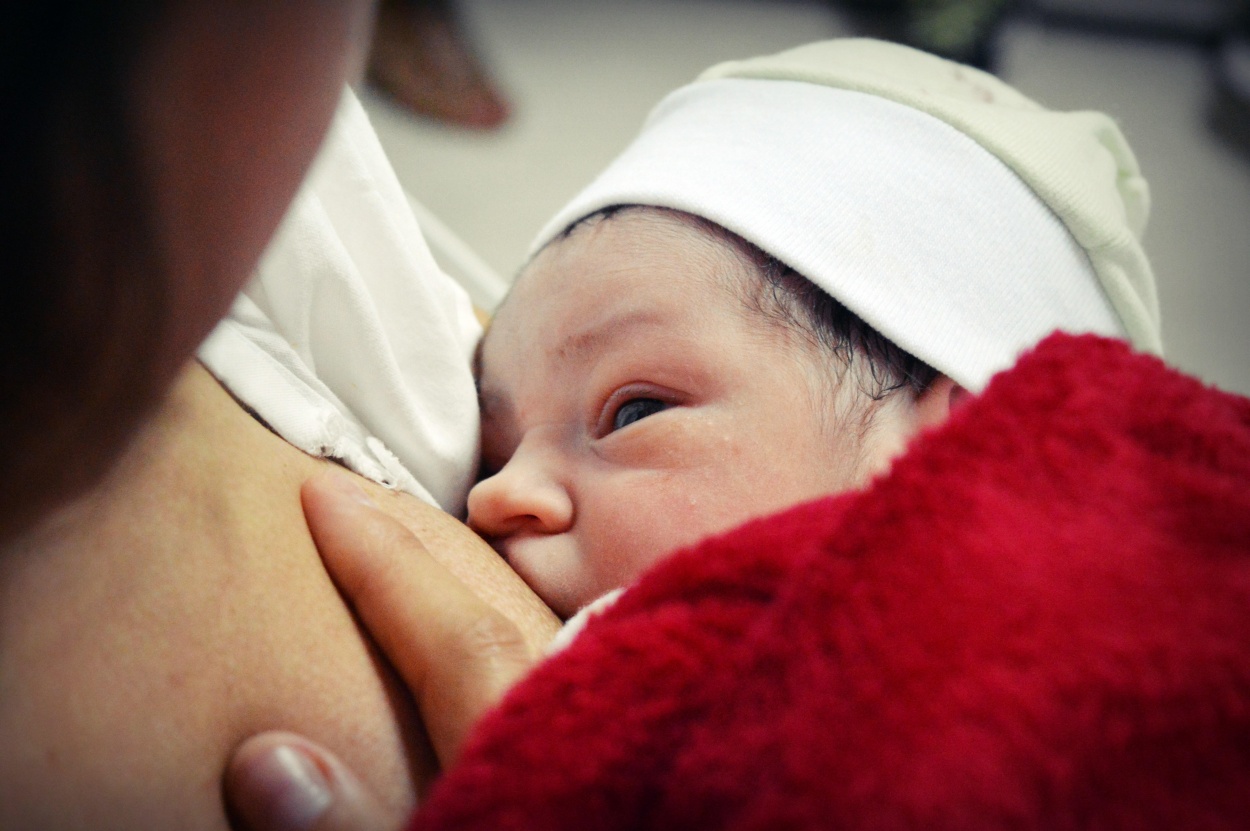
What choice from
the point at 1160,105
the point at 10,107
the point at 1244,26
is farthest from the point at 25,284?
the point at 1244,26

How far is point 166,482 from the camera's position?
1.39ft

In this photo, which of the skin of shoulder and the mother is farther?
the skin of shoulder

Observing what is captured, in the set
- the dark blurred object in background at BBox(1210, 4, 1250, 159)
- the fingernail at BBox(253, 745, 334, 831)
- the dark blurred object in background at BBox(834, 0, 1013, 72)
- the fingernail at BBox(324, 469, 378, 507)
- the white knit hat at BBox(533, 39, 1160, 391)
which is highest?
the dark blurred object in background at BBox(1210, 4, 1250, 159)

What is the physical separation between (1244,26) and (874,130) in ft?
7.33

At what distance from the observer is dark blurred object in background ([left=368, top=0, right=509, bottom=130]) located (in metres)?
1.99

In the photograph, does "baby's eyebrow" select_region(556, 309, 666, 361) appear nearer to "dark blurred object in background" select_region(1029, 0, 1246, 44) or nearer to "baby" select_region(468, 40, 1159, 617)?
"baby" select_region(468, 40, 1159, 617)

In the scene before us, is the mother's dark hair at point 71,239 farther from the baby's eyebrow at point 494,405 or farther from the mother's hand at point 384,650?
the baby's eyebrow at point 494,405

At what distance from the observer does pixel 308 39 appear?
25 centimetres

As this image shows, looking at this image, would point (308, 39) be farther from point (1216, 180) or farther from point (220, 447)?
point (1216, 180)

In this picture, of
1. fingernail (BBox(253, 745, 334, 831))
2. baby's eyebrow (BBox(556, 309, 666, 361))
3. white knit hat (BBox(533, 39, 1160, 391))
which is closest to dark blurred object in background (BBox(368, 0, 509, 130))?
white knit hat (BBox(533, 39, 1160, 391))

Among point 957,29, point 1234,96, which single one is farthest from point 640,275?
point 1234,96

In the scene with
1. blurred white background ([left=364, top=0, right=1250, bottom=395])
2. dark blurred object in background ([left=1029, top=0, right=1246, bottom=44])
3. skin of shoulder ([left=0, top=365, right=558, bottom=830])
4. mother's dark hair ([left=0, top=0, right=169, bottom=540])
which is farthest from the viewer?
dark blurred object in background ([left=1029, top=0, right=1246, bottom=44])

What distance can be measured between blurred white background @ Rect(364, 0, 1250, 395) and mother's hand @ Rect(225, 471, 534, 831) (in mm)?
1191

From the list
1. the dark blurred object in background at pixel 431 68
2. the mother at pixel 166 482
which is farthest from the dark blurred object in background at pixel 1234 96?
the mother at pixel 166 482
